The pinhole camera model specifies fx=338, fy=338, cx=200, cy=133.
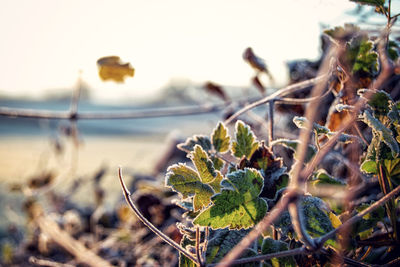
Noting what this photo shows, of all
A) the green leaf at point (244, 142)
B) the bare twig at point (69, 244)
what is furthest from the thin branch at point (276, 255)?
the bare twig at point (69, 244)

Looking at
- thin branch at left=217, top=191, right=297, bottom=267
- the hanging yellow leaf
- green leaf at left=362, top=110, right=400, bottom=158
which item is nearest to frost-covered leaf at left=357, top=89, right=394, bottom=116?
green leaf at left=362, top=110, right=400, bottom=158

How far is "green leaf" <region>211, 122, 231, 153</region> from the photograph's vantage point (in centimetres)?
48

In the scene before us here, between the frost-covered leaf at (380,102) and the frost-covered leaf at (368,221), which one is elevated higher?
the frost-covered leaf at (380,102)

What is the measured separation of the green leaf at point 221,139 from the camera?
48 cm

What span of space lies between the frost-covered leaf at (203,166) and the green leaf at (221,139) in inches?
3.6

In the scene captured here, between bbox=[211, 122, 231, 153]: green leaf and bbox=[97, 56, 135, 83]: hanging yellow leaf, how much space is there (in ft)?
0.73

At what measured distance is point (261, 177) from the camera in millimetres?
369

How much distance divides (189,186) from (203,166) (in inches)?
1.1

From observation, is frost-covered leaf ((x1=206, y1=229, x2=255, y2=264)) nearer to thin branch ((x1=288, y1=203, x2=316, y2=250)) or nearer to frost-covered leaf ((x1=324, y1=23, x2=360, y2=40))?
thin branch ((x1=288, y1=203, x2=316, y2=250))

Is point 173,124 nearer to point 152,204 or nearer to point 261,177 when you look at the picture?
point 152,204

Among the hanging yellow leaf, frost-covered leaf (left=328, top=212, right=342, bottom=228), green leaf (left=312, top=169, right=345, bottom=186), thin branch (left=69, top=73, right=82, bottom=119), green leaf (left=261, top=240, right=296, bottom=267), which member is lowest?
green leaf (left=261, top=240, right=296, bottom=267)

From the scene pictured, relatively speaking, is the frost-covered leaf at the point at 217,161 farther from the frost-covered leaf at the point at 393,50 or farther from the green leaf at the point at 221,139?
the frost-covered leaf at the point at 393,50

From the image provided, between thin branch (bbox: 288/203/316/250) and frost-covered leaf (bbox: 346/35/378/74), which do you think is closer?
thin branch (bbox: 288/203/316/250)

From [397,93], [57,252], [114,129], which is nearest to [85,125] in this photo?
[114,129]
